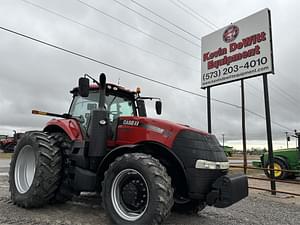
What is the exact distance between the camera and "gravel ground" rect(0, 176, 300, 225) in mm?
4453

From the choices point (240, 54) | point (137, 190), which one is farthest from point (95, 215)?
point (240, 54)

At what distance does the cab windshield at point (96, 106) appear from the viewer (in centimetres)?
553

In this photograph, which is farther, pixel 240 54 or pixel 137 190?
pixel 240 54

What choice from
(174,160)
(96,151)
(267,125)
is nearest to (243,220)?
(174,160)

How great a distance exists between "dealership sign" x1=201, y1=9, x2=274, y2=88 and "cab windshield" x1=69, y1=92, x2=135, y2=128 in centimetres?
582

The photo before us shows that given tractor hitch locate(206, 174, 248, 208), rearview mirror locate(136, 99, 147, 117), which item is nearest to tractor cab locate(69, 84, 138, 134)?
rearview mirror locate(136, 99, 147, 117)

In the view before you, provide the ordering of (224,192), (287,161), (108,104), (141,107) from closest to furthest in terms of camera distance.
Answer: (224,192), (108,104), (141,107), (287,161)

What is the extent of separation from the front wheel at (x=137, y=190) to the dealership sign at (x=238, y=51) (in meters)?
7.16

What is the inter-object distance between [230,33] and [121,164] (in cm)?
865

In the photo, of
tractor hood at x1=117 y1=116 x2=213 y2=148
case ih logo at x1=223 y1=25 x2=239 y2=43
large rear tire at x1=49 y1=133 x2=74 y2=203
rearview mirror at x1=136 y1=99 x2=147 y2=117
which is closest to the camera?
tractor hood at x1=117 y1=116 x2=213 y2=148

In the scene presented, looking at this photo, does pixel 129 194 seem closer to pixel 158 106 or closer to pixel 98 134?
pixel 98 134

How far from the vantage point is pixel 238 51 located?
10.7 m

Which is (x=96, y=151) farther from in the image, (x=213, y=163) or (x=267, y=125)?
(x=267, y=125)

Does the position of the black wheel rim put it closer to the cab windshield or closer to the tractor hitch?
the tractor hitch
